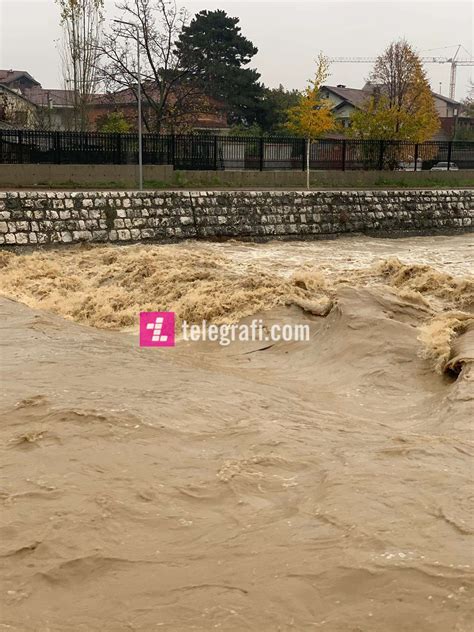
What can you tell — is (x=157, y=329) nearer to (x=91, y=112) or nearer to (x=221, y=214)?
(x=221, y=214)

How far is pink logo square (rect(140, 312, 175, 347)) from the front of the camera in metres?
12.0

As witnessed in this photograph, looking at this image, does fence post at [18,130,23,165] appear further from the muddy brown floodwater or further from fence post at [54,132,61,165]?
the muddy brown floodwater

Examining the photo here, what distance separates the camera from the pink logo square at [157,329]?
12000 millimetres

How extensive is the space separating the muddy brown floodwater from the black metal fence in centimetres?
1277

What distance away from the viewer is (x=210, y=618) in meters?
3.83

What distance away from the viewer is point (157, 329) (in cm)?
1309

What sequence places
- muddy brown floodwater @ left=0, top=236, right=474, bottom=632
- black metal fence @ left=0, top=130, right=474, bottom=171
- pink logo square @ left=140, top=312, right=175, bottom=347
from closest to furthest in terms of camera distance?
muddy brown floodwater @ left=0, top=236, right=474, bottom=632, pink logo square @ left=140, top=312, right=175, bottom=347, black metal fence @ left=0, top=130, right=474, bottom=171

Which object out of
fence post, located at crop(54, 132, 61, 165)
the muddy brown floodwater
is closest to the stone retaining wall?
fence post, located at crop(54, 132, 61, 165)

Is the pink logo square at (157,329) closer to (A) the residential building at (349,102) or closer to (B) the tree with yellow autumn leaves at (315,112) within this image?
(B) the tree with yellow autumn leaves at (315,112)

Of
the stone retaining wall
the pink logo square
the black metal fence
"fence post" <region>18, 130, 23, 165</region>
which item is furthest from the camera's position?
the black metal fence

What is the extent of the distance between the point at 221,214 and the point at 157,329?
10.2m

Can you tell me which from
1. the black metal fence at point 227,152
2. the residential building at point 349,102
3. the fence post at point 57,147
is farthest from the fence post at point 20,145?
the residential building at point 349,102

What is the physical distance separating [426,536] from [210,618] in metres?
1.44

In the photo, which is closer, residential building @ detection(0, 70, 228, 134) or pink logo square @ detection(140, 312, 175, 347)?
pink logo square @ detection(140, 312, 175, 347)
